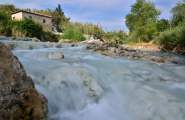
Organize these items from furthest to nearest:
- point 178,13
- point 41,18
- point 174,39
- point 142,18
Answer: point 41,18
point 142,18
point 178,13
point 174,39

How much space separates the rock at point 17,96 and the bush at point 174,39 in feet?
78.5

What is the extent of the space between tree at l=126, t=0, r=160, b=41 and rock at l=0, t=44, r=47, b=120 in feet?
140

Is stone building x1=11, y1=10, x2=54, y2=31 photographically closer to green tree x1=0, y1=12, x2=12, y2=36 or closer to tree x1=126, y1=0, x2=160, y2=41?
tree x1=126, y1=0, x2=160, y2=41

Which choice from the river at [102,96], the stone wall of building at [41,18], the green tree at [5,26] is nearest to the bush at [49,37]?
the green tree at [5,26]

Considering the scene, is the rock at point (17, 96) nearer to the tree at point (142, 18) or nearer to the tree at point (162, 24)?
the tree at point (142, 18)

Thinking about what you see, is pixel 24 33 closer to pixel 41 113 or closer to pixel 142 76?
pixel 142 76

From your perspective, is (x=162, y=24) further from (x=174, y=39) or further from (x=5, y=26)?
(x=5, y=26)

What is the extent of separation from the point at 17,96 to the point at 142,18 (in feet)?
152

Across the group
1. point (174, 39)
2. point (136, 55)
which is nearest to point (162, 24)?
point (174, 39)

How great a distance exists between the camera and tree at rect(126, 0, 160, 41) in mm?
47438

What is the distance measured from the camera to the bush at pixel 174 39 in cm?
2811

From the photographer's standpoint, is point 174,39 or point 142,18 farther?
point 142,18

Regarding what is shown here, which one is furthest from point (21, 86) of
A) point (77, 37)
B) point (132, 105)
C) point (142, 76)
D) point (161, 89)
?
point (77, 37)

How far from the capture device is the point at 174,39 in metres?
29.2
